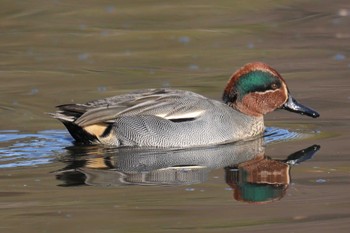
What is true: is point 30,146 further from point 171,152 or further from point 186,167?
point 186,167

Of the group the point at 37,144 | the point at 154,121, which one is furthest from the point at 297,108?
the point at 37,144

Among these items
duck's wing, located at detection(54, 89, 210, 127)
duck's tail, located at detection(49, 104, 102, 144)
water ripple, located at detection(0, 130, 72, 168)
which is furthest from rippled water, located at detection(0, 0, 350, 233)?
duck's wing, located at detection(54, 89, 210, 127)

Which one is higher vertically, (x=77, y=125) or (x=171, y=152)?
(x=77, y=125)

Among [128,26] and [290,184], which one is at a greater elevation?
[128,26]

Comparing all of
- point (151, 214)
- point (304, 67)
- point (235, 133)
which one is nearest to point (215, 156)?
point (235, 133)

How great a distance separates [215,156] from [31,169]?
1563 mm

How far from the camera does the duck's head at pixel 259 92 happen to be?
10242mm

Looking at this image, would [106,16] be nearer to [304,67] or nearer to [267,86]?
[304,67]

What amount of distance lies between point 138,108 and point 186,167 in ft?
4.03

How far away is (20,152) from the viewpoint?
9398 mm

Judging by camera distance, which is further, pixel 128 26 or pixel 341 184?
pixel 128 26

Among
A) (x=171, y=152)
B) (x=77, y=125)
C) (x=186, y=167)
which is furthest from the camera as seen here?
(x=77, y=125)

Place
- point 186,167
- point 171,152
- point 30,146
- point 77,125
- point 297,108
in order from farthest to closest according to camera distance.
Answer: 1. point 297,108
2. point 77,125
3. point 30,146
4. point 171,152
5. point 186,167

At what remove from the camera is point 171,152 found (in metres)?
9.51
